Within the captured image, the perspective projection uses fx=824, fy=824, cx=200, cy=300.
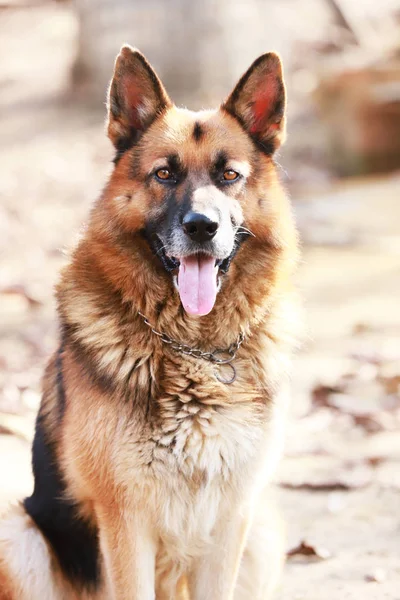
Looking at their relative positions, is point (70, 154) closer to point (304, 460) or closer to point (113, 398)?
point (304, 460)

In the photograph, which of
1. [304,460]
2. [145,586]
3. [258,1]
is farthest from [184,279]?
[258,1]

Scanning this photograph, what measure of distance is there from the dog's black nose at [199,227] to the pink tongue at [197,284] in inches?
3.9

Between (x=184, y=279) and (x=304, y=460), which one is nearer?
(x=184, y=279)

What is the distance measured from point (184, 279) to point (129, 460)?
0.71m

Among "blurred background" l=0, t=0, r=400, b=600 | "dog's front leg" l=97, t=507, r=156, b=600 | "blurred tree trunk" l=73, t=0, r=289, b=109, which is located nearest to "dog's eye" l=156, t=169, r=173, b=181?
"blurred background" l=0, t=0, r=400, b=600

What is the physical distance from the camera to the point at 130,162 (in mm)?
3322

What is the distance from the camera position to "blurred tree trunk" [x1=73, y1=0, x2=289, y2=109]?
12203 mm

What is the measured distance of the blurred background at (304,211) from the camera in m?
4.28

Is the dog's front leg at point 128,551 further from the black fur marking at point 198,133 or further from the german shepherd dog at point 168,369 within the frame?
the black fur marking at point 198,133

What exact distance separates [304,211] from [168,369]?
7355 mm

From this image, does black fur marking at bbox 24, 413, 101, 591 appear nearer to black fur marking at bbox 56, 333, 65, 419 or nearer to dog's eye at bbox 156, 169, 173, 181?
black fur marking at bbox 56, 333, 65, 419

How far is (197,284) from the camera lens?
10.3 ft

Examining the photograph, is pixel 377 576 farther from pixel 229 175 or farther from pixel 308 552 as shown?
pixel 229 175

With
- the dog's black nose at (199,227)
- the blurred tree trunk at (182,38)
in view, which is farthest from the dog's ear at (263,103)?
the blurred tree trunk at (182,38)
